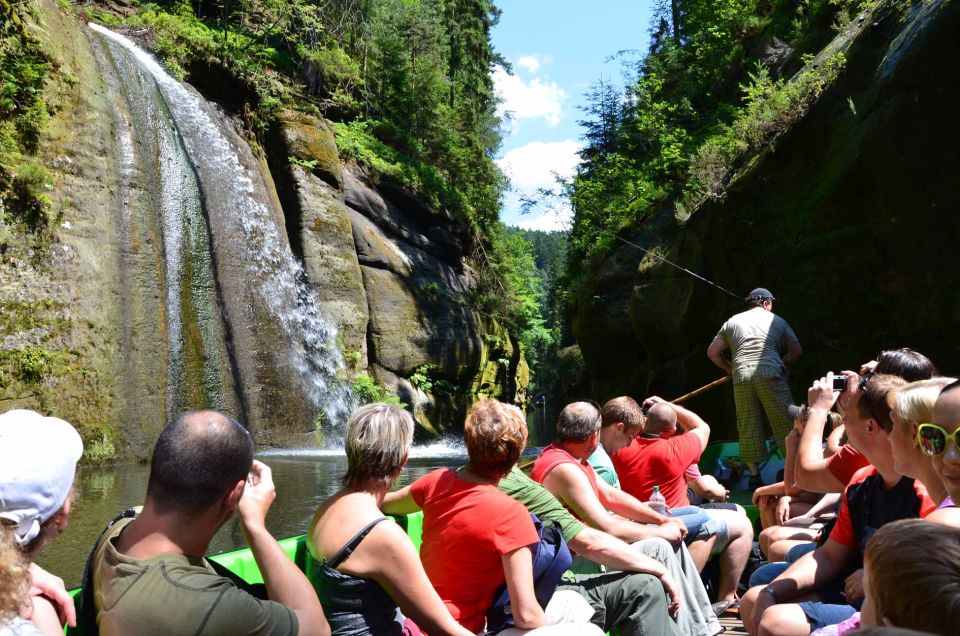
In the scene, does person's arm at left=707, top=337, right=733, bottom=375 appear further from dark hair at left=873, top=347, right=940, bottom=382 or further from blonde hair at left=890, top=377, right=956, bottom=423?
blonde hair at left=890, top=377, right=956, bottom=423

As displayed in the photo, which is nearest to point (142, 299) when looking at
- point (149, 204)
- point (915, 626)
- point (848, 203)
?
point (149, 204)

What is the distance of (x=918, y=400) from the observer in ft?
8.38

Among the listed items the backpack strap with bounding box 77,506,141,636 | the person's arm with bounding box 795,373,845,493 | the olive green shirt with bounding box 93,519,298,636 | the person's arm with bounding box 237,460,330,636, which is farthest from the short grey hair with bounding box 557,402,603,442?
the backpack strap with bounding box 77,506,141,636

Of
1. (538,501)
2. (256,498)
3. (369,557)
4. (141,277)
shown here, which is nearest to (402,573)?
(369,557)

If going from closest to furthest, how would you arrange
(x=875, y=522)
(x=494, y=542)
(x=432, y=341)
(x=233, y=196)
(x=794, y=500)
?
1. (x=494, y=542)
2. (x=875, y=522)
3. (x=794, y=500)
4. (x=233, y=196)
5. (x=432, y=341)

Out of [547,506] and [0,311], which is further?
[0,311]

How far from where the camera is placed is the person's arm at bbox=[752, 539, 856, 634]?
3.37 meters

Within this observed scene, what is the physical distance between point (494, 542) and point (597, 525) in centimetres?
115

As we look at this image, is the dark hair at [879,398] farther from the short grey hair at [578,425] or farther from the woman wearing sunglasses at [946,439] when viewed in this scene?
the short grey hair at [578,425]

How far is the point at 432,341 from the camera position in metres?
20.4

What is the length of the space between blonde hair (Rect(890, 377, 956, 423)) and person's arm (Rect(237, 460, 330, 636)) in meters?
2.03

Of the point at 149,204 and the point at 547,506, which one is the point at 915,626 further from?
the point at 149,204

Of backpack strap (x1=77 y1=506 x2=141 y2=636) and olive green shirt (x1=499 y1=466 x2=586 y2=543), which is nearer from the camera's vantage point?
backpack strap (x1=77 y1=506 x2=141 y2=636)

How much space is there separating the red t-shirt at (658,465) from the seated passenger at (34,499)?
3.75 metres
